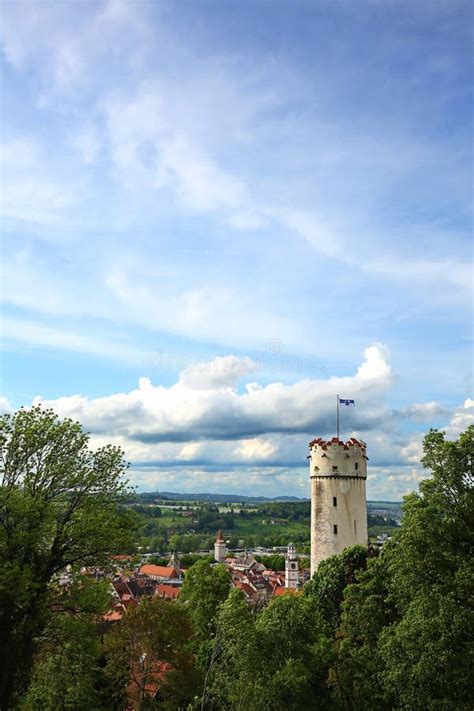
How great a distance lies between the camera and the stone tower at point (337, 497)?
4878cm

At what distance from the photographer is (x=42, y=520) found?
27.6m

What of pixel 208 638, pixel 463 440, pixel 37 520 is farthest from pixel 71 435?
pixel 208 638

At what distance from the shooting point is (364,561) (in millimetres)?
42250

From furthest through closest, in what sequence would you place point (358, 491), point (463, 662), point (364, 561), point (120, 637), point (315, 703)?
1. point (358, 491)
2. point (364, 561)
3. point (120, 637)
4. point (315, 703)
5. point (463, 662)

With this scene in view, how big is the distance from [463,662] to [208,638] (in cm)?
2329

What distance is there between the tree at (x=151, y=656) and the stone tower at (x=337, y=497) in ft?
52.9

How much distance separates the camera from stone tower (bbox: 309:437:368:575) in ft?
160

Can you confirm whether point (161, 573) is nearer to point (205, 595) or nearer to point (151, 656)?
point (205, 595)

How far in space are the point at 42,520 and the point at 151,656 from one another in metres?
11.6

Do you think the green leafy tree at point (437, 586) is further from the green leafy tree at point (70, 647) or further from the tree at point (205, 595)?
the tree at point (205, 595)

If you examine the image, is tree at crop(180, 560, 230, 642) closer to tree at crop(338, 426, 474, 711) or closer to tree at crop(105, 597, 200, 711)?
tree at crop(105, 597, 200, 711)

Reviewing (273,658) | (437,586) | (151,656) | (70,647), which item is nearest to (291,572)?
(151,656)

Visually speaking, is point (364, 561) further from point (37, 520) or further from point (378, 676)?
point (37, 520)

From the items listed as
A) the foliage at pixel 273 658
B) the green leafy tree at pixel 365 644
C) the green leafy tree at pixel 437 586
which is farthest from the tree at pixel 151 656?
the green leafy tree at pixel 437 586
